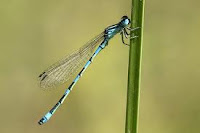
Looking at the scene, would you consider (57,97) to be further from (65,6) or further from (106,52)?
(65,6)

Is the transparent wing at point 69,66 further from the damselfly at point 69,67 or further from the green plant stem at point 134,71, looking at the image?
the green plant stem at point 134,71

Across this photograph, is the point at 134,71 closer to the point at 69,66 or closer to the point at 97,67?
the point at 69,66

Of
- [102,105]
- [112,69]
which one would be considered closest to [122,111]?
[102,105]

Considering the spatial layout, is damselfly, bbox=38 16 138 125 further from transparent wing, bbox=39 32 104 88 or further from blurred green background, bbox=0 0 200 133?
blurred green background, bbox=0 0 200 133

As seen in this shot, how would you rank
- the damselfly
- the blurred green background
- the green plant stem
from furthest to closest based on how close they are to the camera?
1. the blurred green background
2. the damselfly
3. the green plant stem

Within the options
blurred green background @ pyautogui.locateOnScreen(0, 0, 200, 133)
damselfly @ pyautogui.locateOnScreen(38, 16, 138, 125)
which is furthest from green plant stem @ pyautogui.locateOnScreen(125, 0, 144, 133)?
blurred green background @ pyautogui.locateOnScreen(0, 0, 200, 133)

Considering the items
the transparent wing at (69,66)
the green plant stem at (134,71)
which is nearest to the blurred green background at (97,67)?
the transparent wing at (69,66)

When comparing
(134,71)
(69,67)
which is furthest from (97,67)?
(134,71)
